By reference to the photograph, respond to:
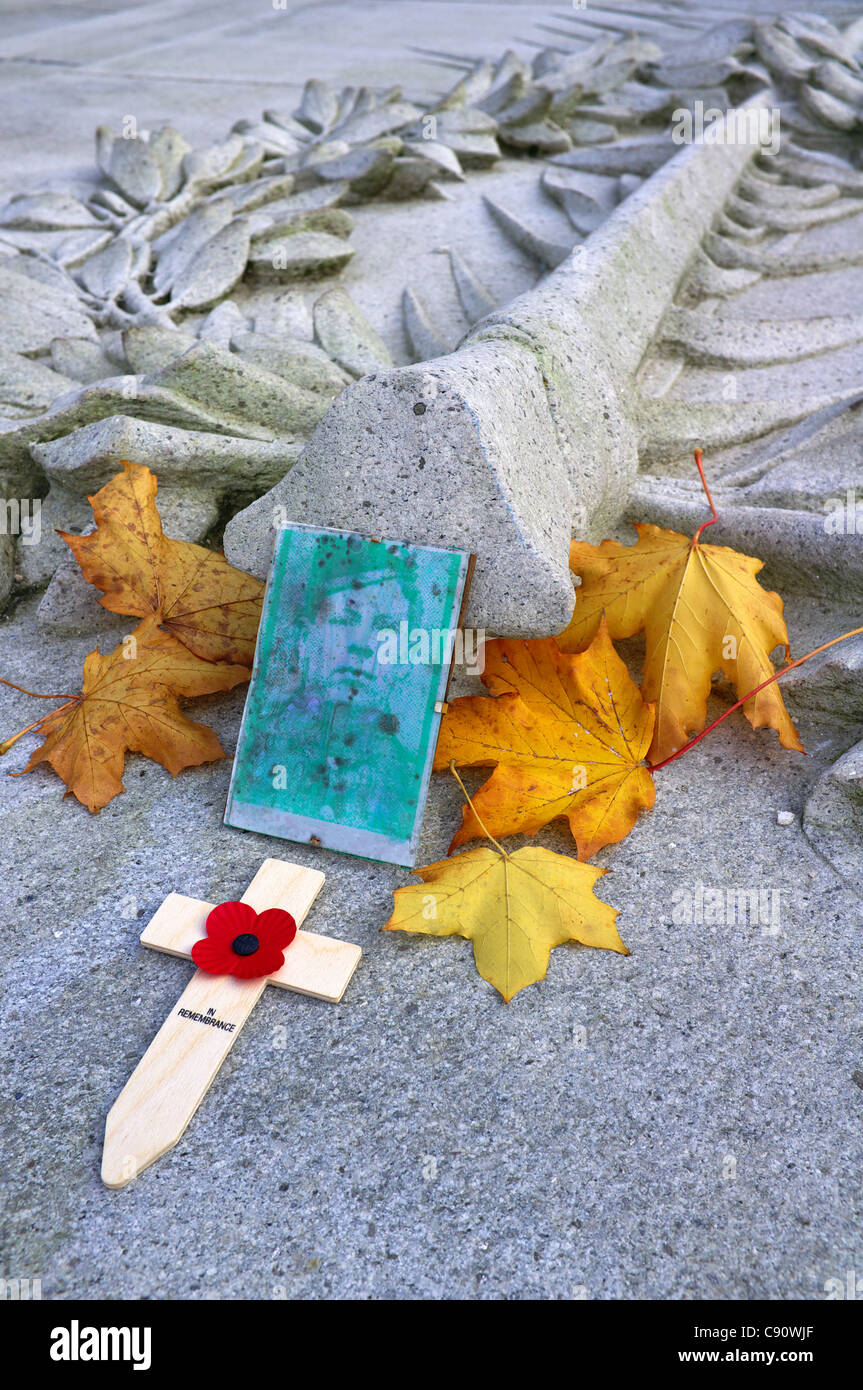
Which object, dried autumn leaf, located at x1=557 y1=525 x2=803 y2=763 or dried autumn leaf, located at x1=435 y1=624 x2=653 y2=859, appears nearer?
dried autumn leaf, located at x1=435 y1=624 x2=653 y2=859

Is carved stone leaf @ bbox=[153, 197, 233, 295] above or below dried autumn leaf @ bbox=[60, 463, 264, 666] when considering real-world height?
above

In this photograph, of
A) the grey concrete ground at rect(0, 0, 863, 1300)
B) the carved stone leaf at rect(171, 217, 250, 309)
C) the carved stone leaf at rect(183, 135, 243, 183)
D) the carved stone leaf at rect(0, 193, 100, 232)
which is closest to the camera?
the grey concrete ground at rect(0, 0, 863, 1300)

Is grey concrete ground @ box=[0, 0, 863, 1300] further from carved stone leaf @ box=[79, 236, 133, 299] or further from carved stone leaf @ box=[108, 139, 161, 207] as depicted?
carved stone leaf @ box=[108, 139, 161, 207]

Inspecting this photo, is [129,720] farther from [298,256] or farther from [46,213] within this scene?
[46,213]

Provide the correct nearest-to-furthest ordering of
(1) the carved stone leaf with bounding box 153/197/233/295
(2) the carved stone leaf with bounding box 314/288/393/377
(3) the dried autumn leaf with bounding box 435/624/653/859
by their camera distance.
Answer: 1. (3) the dried autumn leaf with bounding box 435/624/653/859
2. (2) the carved stone leaf with bounding box 314/288/393/377
3. (1) the carved stone leaf with bounding box 153/197/233/295

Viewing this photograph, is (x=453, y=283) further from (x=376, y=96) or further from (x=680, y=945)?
(x=680, y=945)

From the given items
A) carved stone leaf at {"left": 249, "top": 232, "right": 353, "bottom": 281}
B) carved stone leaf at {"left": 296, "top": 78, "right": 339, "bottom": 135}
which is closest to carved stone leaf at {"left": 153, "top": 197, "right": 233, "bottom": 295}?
carved stone leaf at {"left": 249, "top": 232, "right": 353, "bottom": 281}

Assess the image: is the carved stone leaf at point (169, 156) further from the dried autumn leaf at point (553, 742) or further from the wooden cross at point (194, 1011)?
the wooden cross at point (194, 1011)

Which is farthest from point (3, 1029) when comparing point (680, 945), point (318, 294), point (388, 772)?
point (318, 294)

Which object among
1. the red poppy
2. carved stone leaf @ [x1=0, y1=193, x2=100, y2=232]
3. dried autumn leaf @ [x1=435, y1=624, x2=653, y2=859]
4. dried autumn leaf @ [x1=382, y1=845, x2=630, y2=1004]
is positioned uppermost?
carved stone leaf @ [x1=0, y1=193, x2=100, y2=232]
